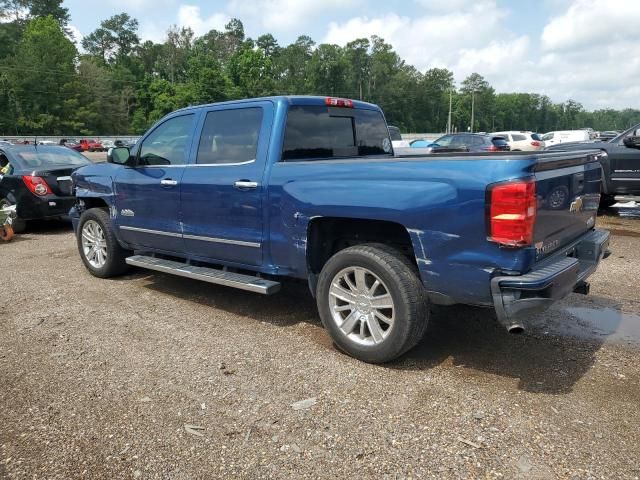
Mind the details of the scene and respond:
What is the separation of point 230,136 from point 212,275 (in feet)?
4.13

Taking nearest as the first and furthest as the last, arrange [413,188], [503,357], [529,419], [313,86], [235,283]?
[529,419] → [413,188] → [503,357] → [235,283] → [313,86]

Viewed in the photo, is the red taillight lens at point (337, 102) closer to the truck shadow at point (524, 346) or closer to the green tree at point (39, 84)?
the truck shadow at point (524, 346)

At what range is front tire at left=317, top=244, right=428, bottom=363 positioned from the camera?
3641mm

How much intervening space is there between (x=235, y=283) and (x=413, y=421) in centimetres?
204

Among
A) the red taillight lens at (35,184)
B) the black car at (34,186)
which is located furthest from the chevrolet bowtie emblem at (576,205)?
the red taillight lens at (35,184)

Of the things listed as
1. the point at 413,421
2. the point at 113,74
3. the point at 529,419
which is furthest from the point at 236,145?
the point at 113,74

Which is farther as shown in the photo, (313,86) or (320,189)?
(313,86)

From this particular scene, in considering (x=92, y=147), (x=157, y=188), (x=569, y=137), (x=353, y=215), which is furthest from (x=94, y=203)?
(x=92, y=147)

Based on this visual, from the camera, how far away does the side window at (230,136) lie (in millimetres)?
4605

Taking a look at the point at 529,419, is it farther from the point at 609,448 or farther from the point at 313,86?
the point at 313,86

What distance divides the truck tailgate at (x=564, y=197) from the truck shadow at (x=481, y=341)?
0.86m

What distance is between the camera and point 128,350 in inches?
167

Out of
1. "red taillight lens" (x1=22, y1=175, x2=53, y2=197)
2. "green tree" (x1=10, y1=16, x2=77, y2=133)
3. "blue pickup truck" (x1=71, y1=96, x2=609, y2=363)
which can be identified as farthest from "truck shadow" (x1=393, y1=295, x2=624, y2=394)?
"green tree" (x1=10, y1=16, x2=77, y2=133)

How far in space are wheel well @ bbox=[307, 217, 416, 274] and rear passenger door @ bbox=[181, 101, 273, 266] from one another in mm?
502
